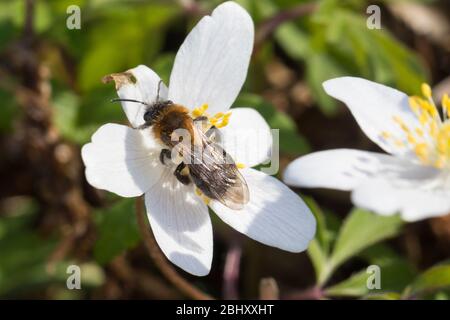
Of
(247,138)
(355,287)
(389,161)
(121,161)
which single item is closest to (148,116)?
(121,161)

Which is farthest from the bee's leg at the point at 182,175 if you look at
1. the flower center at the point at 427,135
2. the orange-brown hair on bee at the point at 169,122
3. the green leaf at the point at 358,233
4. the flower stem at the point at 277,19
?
the flower stem at the point at 277,19

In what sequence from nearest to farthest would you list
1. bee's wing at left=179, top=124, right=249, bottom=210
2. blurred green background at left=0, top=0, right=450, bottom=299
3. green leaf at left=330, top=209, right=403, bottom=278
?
bee's wing at left=179, top=124, right=249, bottom=210 < green leaf at left=330, top=209, right=403, bottom=278 < blurred green background at left=0, top=0, right=450, bottom=299

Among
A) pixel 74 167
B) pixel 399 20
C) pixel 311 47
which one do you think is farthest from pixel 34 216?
pixel 399 20

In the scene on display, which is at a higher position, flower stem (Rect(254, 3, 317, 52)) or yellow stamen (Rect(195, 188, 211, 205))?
flower stem (Rect(254, 3, 317, 52))

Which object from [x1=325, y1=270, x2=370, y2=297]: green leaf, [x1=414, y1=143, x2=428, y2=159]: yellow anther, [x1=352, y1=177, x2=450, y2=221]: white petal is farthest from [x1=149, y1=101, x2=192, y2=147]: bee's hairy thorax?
[x1=325, y1=270, x2=370, y2=297]: green leaf

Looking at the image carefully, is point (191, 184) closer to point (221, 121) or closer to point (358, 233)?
point (221, 121)

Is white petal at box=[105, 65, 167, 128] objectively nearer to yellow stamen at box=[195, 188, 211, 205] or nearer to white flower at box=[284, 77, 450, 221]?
yellow stamen at box=[195, 188, 211, 205]

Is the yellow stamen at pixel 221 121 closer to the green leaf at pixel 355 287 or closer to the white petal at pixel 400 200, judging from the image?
the white petal at pixel 400 200
